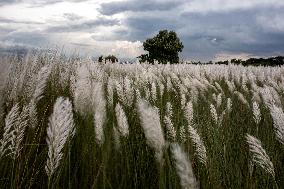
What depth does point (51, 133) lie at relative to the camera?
1172 mm

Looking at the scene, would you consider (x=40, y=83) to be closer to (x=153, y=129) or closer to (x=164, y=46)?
(x=153, y=129)

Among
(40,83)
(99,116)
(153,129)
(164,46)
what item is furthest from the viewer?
(164,46)

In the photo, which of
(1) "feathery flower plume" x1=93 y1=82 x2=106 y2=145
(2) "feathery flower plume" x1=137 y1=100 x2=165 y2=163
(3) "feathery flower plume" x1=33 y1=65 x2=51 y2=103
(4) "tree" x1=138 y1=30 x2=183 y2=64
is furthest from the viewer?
(4) "tree" x1=138 y1=30 x2=183 y2=64

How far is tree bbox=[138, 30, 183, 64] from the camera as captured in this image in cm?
2706

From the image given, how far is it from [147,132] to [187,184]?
243 millimetres

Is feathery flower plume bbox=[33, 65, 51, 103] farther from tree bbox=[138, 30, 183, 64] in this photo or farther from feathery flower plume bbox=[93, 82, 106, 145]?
tree bbox=[138, 30, 183, 64]

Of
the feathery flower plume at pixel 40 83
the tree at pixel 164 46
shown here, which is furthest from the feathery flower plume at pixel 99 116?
the tree at pixel 164 46

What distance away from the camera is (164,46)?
2695 centimetres

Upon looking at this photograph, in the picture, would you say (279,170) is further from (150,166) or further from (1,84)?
(1,84)

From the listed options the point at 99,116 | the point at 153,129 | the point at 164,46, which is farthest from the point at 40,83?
the point at 164,46

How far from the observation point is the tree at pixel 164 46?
27062mm

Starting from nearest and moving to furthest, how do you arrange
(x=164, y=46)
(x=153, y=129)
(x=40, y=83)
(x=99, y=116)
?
1. (x=153, y=129)
2. (x=99, y=116)
3. (x=40, y=83)
4. (x=164, y=46)

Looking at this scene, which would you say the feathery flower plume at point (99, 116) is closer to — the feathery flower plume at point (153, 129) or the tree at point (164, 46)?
the feathery flower plume at point (153, 129)

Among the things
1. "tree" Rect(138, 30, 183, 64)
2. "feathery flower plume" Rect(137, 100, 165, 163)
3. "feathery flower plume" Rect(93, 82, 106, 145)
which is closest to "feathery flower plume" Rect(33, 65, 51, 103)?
"feathery flower plume" Rect(93, 82, 106, 145)
